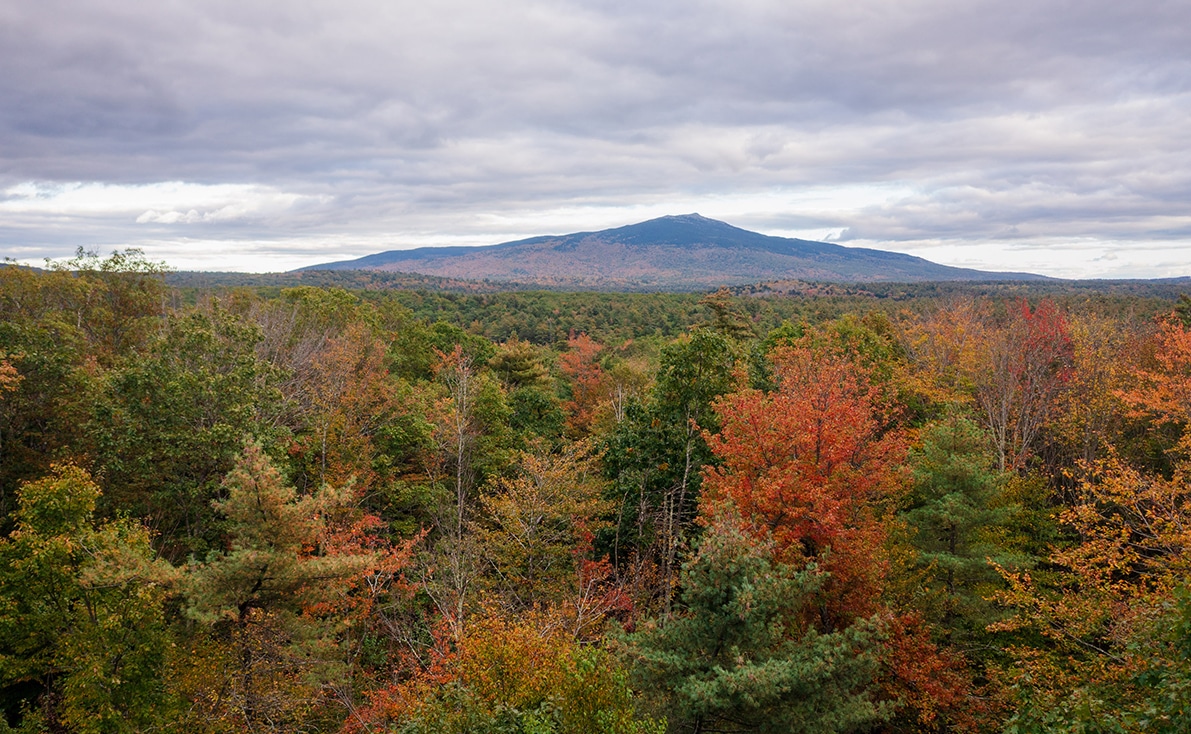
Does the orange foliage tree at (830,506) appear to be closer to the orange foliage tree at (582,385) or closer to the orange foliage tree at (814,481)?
the orange foliage tree at (814,481)

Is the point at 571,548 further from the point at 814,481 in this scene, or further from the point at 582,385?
the point at 582,385

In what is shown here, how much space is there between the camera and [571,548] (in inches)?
826

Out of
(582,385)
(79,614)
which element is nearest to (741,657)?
(79,614)

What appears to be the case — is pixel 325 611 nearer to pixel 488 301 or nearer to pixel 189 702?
pixel 189 702

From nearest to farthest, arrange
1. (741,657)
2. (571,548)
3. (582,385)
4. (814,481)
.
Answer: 1. (741,657)
2. (814,481)
3. (571,548)
4. (582,385)

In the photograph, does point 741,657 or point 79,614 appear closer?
point 741,657

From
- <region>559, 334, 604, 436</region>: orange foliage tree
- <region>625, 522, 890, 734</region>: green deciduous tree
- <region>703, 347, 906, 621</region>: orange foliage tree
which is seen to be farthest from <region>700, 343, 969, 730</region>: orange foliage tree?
<region>559, 334, 604, 436</region>: orange foliage tree

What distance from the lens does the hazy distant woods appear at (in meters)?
11.4

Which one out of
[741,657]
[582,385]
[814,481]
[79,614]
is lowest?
[79,614]

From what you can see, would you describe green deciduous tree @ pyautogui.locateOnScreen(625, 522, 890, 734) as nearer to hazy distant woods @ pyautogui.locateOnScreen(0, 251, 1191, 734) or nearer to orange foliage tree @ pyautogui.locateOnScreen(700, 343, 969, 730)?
hazy distant woods @ pyautogui.locateOnScreen(0, 251, 1191, 734)

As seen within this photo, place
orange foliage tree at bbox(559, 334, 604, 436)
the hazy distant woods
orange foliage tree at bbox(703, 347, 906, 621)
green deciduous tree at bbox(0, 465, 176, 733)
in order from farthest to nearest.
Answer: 1. orange foliage tree at bbox(559, 334, 604, 436)
2. orange foliage tree at bbox(703, 347, 906, 621)
3. green deciduous tree at bbox(0, 465, 176, 733)
4. the hazy distant woods

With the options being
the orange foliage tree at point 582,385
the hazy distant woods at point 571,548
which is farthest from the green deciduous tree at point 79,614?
the orange foliage tree at point 582,385

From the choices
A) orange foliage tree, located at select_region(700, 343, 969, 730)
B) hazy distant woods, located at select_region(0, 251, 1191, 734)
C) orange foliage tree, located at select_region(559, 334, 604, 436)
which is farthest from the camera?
orange foliage tree, located at select_region(559, 334, 604, 436)

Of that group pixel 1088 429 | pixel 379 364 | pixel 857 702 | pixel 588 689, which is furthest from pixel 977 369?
pixel 379 364
